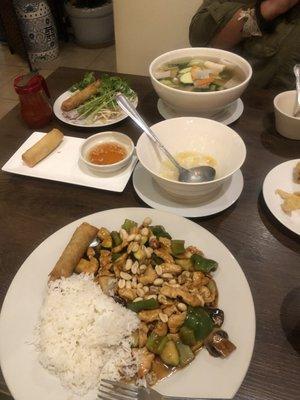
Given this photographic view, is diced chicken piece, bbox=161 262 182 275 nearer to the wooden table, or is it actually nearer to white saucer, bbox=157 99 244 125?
the wooden table

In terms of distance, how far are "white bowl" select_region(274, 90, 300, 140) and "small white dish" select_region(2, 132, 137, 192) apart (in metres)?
0.65

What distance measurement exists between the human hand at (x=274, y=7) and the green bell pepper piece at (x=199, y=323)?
1.79 metres

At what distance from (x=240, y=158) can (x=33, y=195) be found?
799 mm

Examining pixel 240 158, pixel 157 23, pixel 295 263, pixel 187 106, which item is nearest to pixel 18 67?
pixel 157 23

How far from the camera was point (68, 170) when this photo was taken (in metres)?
1.42

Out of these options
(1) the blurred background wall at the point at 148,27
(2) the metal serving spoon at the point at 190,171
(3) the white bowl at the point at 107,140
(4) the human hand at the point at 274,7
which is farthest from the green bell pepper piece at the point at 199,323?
(1) the blurred background wall at the point at 148,27

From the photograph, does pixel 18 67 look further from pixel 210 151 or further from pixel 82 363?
pixel 82 363

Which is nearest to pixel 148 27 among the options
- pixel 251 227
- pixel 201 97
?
pixel 201 97

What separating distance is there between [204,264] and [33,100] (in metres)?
1.12

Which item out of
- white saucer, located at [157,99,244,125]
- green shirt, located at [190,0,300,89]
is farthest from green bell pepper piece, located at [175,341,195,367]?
green shirt, located at [190,0,300,89]

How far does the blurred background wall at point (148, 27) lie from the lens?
2.81 meters

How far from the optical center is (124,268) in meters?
1.05

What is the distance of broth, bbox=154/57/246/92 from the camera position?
1610mm

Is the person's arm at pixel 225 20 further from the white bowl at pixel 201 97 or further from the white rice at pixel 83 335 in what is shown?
the white rice at pixel 83 335
